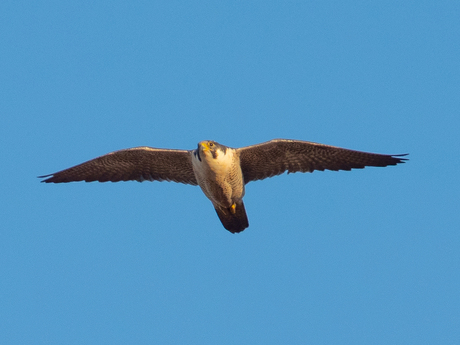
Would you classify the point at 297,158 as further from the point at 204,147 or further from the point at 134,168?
the point at 134,168

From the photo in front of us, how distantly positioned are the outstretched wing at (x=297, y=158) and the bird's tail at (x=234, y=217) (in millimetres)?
614

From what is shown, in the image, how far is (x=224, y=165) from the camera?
1259cm

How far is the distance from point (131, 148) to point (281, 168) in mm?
2997

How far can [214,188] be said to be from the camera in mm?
12945

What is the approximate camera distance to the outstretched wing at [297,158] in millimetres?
13109

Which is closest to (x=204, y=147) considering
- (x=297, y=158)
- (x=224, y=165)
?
(x=224, y=165)

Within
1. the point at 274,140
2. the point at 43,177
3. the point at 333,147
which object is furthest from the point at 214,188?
the point at 43,177

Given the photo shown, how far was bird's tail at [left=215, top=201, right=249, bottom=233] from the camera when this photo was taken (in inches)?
535

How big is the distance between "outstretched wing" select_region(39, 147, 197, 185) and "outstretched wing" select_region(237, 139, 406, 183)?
4.08ft

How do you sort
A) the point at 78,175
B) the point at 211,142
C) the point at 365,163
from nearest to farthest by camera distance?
the point at 211,142, the point at 365,163, the point at 78,175

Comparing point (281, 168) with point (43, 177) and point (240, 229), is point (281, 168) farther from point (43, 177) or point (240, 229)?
point (43, 177)

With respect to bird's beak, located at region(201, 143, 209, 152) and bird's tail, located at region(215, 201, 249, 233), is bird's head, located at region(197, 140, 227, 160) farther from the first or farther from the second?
bird's tail, located at region(215, 201, 249, 233)

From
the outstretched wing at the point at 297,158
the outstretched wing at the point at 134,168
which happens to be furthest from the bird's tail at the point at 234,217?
the outstretched wing at the point at 134,168

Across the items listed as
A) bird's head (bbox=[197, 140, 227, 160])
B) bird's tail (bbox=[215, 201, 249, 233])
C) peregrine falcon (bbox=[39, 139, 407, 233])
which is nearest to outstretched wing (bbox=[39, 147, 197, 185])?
peregrine falcon (bbox=[39, 139, 407, 233])
